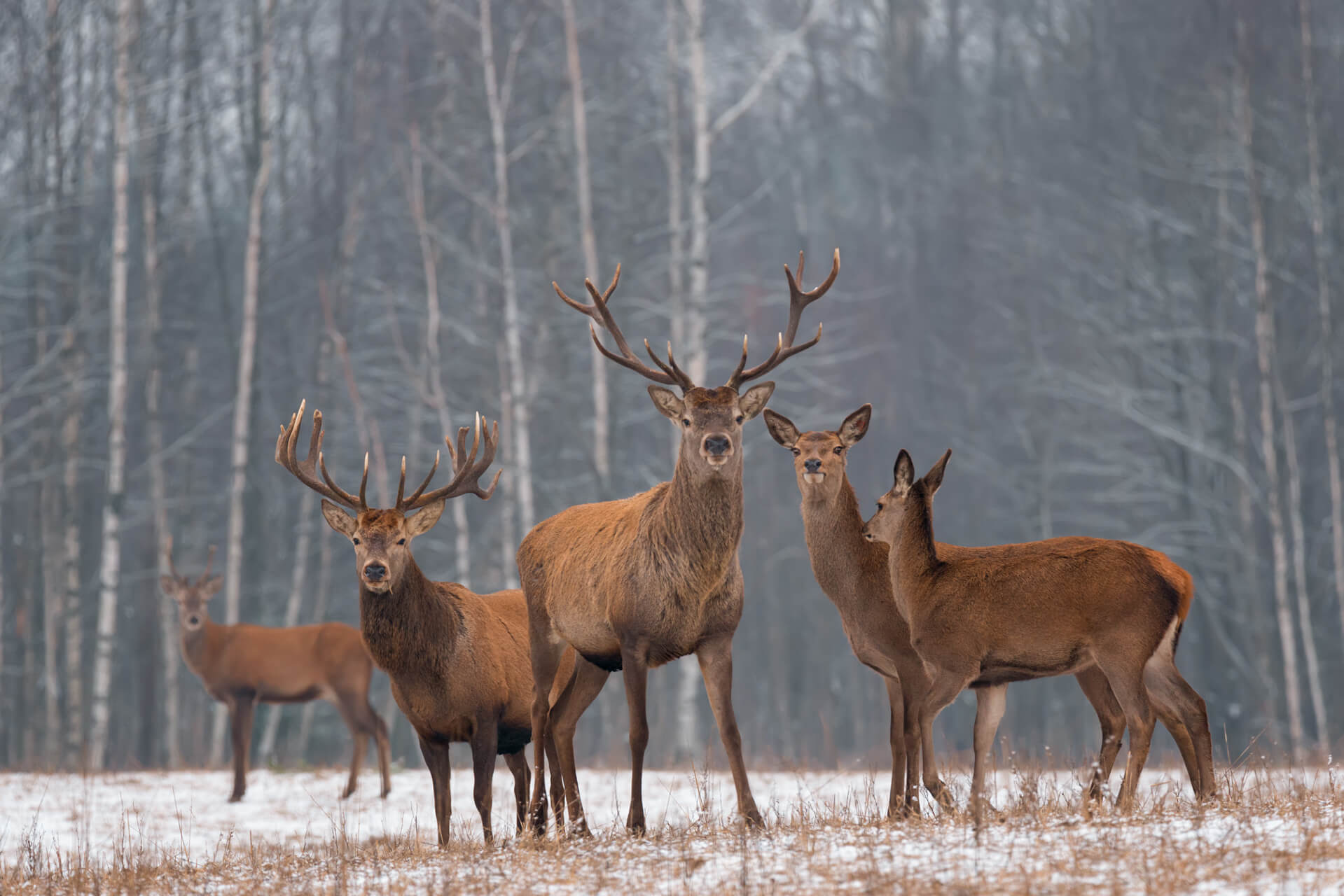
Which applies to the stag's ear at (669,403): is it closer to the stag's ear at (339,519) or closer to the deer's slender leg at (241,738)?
the stag's ear at (339,519)

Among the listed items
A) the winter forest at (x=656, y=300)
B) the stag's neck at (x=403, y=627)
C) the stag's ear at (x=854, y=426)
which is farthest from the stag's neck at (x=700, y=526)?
the winter forest at (x=656, y=300)

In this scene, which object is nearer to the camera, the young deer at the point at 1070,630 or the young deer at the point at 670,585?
the young deer at the point at 1070,630

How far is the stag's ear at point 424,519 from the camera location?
793 cm

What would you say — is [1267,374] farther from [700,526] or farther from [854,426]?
[700,526]

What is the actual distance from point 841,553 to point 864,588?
221 mm

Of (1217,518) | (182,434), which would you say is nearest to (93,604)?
(182,434)

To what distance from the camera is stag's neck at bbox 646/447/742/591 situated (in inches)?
283

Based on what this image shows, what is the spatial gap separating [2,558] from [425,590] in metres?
17.4

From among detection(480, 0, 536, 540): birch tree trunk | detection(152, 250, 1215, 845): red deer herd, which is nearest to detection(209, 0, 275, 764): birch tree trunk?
detection(480, 0, 536, 540): birch tree trunk

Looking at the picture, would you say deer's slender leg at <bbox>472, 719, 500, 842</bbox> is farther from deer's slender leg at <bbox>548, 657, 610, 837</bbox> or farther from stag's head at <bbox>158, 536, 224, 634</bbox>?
stag's head at <bbox>158, 536, 224, 634</bbox>

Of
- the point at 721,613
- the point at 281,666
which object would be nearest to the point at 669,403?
the point at 721,613

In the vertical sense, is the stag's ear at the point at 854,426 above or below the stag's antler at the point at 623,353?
below

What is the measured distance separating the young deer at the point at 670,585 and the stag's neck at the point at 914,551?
0.78 meters

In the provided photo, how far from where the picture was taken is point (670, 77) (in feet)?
65.9
